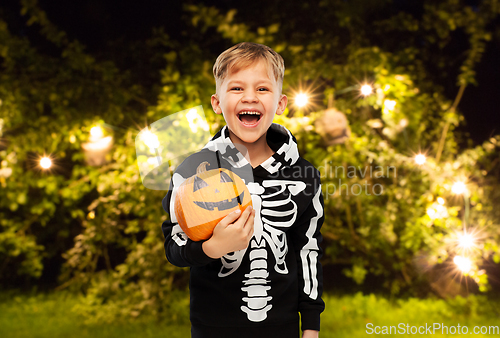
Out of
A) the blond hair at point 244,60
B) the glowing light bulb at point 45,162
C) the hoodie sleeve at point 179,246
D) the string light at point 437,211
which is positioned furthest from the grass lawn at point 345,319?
the blond hair at point 244,60

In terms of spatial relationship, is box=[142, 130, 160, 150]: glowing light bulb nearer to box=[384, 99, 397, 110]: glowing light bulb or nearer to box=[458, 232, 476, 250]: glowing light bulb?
box=[384, 99, 397, 110]: glowing light bulb

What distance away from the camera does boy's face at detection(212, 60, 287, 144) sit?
42.9 inches

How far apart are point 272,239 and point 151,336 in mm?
1573

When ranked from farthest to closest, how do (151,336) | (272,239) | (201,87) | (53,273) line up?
1. (53,273)
2. (201,87)
3. (151,336)
4. (272,239)

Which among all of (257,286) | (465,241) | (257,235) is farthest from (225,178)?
(465,241)

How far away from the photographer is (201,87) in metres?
2.51

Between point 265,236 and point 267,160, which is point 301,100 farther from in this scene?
point 265,236

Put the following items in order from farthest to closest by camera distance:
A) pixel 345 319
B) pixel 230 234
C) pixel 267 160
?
pixel 345 319
pixel 267 160
pixel 230 234

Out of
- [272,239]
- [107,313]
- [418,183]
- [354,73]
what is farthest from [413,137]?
[107,313]

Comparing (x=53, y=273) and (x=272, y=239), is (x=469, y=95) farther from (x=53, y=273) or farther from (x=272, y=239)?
(x=53, y=273)

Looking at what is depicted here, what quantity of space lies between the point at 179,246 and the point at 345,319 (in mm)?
1781

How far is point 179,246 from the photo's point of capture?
40.2 inches

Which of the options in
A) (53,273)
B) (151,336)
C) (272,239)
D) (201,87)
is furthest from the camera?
(53,273)

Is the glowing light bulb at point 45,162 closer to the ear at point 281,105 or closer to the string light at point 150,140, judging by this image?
the string light at point 150,140
